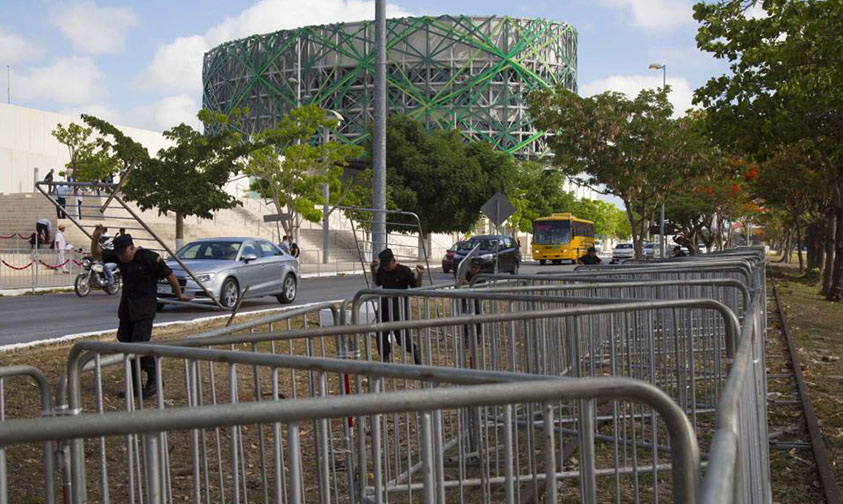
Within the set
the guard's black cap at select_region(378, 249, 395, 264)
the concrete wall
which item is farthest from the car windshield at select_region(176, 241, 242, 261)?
the concrete wall

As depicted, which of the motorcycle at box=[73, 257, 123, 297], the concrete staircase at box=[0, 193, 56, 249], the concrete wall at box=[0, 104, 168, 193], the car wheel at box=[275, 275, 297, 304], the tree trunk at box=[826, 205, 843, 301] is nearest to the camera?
the car wheel at box=[275, 275, 297, 304]

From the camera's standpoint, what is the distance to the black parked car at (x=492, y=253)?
3575 cm

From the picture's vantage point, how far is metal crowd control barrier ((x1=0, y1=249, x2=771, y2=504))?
2717 mm

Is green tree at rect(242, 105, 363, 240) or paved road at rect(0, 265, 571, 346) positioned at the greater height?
green tree at rect(242, 105, 363, 240)

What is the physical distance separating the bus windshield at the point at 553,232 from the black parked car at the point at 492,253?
18.0 m

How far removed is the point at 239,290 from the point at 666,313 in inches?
536

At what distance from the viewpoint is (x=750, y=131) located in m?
19.9

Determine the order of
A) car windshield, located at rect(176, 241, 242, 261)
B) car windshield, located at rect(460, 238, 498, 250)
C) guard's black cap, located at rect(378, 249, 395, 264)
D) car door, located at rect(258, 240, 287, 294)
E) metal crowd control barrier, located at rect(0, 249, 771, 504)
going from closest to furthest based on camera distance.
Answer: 1. metal crowd control barrier, located at rect(0, 249, 771, 504)
2. guard's black cap, located at rect(378, 249, 395, 264)
3. car windshield, located at rect(176, 241, 242, 261)
4. car door, located at rect(258, 240, 287, 294)
5. car windshield, located at rect(460, 238, 498, 250)

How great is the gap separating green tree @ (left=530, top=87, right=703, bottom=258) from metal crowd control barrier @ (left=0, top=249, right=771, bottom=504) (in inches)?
731

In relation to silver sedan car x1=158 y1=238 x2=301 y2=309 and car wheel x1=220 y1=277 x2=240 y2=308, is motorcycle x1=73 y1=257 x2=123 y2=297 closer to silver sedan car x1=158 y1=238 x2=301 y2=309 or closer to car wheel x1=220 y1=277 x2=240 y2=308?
silver sedan car x1=158 y1=238 x2=301 y2=309

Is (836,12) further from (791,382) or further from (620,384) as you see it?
(620,384)

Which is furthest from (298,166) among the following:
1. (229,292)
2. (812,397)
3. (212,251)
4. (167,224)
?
(812,397)

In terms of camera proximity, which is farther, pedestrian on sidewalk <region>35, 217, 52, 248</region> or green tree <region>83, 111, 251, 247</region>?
pedestrian on sidewalk <region>35, 217, 52, 248</region>

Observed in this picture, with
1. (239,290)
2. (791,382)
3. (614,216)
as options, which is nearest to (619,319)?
(791,382)
